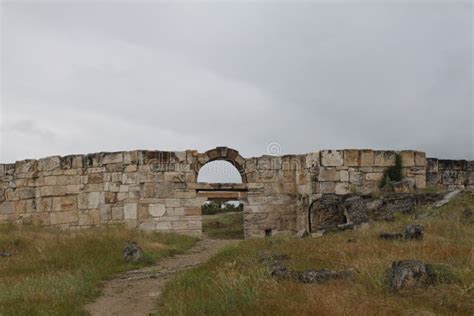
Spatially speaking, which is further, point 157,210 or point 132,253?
point 157,210

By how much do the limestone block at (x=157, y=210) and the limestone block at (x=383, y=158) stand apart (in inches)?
251

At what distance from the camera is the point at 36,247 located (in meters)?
11.8

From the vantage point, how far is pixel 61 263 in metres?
10.1

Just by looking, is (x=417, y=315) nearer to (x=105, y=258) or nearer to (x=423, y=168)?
(x=105, y=258)

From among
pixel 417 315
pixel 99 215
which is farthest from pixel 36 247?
pixel 417 315

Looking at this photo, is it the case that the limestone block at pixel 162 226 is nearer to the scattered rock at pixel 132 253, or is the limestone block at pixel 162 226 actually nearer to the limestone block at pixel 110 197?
the limestone block at pixel 110 197

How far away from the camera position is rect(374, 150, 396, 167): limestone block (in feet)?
48.8

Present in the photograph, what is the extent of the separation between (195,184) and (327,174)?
12.8 ft

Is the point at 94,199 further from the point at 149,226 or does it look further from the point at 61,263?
the point at 61,263

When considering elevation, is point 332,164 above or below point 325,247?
above

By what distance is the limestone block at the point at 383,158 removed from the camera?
14859 mm

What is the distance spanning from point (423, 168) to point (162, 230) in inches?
313

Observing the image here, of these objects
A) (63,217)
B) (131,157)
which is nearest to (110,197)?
(131,157)

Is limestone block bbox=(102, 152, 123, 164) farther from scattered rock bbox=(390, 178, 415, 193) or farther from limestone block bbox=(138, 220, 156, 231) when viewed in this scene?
scattered rock bbox=(390, 178, 415, 193)
